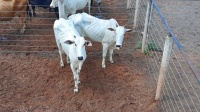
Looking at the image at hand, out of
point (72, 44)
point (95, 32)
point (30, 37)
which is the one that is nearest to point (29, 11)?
point (30, 37)

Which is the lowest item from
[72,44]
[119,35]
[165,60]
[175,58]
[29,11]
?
[175,58]

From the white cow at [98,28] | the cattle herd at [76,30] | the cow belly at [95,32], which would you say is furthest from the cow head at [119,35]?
the cow belly at [95,32]

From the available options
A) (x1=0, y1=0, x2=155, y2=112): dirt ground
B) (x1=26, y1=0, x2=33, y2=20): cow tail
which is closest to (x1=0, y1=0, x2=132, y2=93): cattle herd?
(x1=26, y1=0, x2=33, y2=20): cow tail

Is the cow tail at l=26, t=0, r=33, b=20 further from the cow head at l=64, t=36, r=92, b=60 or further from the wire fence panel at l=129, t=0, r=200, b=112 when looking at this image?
the cow head at l=64, t=36, r=92, b=60

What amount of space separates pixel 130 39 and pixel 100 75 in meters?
2.07

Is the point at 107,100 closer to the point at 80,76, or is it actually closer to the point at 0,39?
the point at 80,76

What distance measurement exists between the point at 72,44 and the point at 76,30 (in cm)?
78

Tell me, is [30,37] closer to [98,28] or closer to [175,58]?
[98,28]

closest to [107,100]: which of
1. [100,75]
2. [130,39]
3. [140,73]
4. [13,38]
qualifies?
[100,75]

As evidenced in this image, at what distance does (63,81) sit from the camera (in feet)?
20.5

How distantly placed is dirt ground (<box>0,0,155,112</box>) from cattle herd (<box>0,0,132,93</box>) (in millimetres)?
302

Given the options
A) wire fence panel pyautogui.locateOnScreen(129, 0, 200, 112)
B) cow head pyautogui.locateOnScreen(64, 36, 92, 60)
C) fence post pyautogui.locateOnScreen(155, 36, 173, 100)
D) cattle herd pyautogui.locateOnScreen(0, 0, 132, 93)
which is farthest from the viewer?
cattle herd pyautogui.locateOnScreen(0, 0, 132, 93)

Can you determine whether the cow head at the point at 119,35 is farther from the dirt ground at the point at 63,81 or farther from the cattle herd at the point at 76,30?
the dirt ground at the point at 63,81

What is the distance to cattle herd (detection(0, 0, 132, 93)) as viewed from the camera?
566cm
